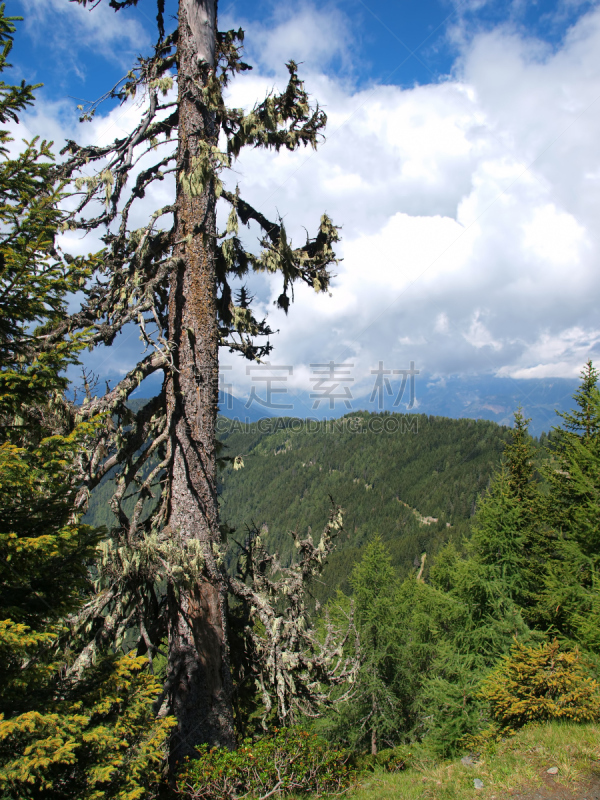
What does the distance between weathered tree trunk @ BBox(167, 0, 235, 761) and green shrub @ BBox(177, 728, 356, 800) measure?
1.06 feet

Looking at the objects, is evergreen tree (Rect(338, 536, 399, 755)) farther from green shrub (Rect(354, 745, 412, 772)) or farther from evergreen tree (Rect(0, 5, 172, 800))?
evergreen tree (Rect(0, 5, 172, 800))

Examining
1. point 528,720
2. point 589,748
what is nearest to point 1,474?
point 589,748

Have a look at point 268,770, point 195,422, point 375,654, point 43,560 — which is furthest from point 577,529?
point 43,560

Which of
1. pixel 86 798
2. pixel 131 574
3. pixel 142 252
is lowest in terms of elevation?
pixel 86 798

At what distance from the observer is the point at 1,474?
3498mm

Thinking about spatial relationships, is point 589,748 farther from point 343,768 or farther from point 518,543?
point 518,543

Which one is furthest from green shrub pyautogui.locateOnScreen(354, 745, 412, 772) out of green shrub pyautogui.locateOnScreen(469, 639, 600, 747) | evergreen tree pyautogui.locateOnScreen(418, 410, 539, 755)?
green shrub pyautogui.locateOnScreen(469, 639, 600, 747)

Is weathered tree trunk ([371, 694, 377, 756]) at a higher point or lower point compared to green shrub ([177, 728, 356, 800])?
lower

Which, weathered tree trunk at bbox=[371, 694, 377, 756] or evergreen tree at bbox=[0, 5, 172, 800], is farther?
weathered tree trunk at bbox=[371, 694, 377, 756]

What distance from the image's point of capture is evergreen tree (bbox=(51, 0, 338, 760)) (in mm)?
4586

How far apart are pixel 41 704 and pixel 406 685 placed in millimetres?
24431

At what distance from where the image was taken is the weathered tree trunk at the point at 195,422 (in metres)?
4.75

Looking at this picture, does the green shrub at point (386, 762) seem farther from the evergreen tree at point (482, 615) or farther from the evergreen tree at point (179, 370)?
the evergreen tree at point (179, 370)

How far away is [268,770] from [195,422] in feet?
13.6
